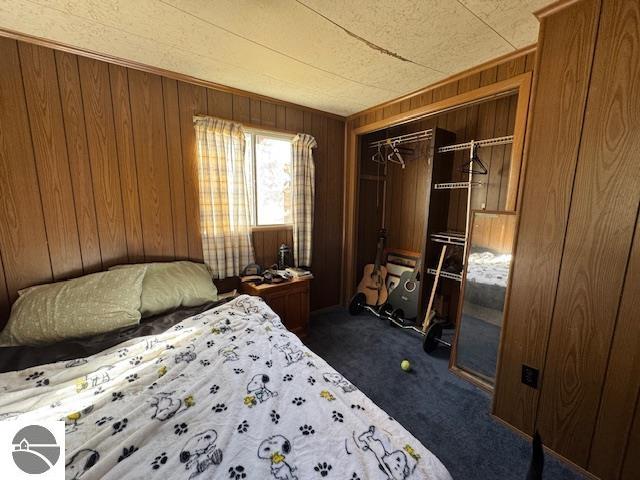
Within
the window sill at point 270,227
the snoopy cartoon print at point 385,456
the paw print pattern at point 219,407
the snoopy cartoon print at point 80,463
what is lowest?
the snoopy cartoon print at point 385,456

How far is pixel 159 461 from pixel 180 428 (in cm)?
12

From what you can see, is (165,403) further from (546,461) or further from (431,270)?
(431,270)

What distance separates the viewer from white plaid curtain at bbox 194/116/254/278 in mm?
2211

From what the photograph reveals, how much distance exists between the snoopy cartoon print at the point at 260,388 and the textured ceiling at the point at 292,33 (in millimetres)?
1781

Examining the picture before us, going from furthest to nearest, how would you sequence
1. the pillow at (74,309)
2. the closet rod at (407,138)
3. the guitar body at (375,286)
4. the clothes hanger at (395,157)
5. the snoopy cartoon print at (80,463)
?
1. the guitar body at (375,286)
2. the clothes hanger at (395,157)
3. the closet rod at (407,138)
4. the pillow at (74,309)
5. the snoopy cartoon print at (80,463)

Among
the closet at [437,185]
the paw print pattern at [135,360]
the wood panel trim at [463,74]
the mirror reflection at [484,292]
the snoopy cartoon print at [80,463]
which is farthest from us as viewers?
the closet at [437,185]

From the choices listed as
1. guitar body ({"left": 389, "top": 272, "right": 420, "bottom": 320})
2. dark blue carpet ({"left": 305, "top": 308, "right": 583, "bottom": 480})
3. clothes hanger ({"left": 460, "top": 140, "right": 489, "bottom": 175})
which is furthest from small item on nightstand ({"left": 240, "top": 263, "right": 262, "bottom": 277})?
clothes hanger ({"left": 460, "top": 140, "right": 489, "bottom": 175})

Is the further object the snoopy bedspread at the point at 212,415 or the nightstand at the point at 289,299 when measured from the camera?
the nightstand at the point at 289,299

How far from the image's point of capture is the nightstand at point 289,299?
7.68 ft

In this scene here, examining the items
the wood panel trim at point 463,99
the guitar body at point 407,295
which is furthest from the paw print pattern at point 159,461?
the wood panel trim at point 463,99

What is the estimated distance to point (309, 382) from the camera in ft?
3.72

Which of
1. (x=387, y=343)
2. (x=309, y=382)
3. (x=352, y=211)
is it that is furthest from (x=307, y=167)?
(x=309, y=382)

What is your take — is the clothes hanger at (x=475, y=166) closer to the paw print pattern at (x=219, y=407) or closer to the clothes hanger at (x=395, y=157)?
the clothes hanger at (x=395, y=157)

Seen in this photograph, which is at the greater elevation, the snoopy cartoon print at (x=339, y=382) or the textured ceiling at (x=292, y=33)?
the textured ceiling at (x=292, y=33)
